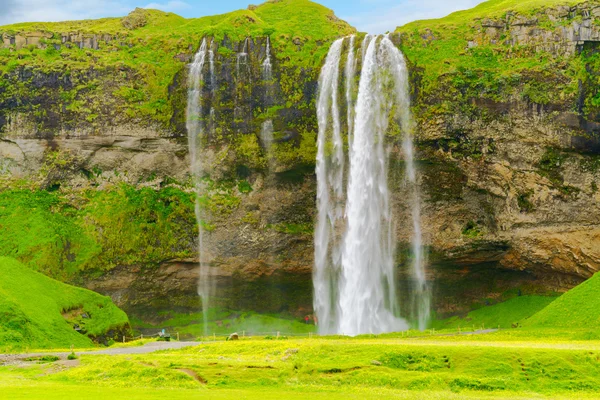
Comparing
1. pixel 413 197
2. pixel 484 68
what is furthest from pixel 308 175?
pixel 484 68

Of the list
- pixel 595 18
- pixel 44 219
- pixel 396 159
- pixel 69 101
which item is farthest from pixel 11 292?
pixel 595 18

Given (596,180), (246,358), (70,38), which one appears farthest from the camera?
(70,38)

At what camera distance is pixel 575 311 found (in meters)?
52.7

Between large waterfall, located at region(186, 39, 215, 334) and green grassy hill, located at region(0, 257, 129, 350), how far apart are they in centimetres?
Answer: 1082

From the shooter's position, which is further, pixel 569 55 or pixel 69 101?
pixel 69 101

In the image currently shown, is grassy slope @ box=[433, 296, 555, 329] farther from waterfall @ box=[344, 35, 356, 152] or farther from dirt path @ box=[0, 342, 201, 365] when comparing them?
dirt path @ box=[0, 342, 201, 365]

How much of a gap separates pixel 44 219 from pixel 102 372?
1637 inches

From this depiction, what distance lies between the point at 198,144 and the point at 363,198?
1640 centimetres

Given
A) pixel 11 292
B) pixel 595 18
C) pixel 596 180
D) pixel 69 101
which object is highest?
pixel 595 18

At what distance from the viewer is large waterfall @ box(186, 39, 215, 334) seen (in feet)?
240

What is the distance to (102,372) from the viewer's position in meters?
34.8

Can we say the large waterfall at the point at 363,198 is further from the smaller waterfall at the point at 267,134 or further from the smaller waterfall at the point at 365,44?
the smaller waterfall at the point at 267,134

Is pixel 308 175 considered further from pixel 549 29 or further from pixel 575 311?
pixel 575 311

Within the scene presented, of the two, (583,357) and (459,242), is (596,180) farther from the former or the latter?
(583,357)
